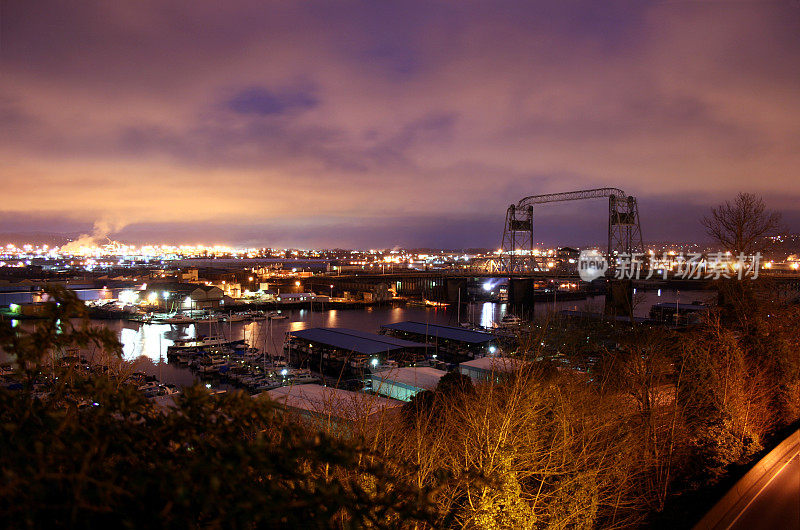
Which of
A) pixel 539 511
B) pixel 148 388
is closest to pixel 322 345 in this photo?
pixel 148 388

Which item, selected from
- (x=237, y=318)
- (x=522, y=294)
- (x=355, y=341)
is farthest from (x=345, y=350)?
(x=522, y=294)

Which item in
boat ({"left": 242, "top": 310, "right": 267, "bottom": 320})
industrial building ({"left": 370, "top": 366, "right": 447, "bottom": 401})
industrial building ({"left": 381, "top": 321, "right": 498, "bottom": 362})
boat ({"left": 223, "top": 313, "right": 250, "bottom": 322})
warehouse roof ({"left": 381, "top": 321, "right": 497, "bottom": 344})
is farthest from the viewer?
boat ({"left": 242, "top": 310, "right": 267, "bottom": 320})

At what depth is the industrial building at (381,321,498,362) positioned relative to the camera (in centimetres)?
952

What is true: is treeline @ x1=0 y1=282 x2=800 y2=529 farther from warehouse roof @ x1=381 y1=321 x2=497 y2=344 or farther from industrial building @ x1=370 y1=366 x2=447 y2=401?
warehouse roof @ x1=381 y1=321 x2=497 y2=344

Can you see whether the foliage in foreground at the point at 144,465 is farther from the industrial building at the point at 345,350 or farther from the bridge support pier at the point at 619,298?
the bridge support pier at the point at 619,298

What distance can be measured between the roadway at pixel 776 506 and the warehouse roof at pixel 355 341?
243 inches

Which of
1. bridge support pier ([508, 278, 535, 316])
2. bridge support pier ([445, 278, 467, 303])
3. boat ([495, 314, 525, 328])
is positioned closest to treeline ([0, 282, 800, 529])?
boat ([495, 314, 525, 328])

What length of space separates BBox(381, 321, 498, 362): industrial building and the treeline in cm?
466

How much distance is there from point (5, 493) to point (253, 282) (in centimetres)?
2250

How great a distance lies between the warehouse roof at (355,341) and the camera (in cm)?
859

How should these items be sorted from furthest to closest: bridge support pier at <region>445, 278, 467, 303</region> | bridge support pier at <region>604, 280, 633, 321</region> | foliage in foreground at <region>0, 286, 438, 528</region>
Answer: bridge support pier at <region>445, 278, 467, 303</region> < bridge support pier at <region>604, 280, 633, 321</region> < foliage in foreground at <region>0, 286, 438, 528</region>

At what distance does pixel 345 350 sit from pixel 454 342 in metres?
2.51

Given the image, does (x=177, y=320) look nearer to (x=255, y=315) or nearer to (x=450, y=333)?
(x=255, y=315)

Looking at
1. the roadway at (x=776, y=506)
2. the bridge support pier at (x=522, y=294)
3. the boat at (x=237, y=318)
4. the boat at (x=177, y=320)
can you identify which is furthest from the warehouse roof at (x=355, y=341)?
the bridge support pier at (x=522, y=294)
